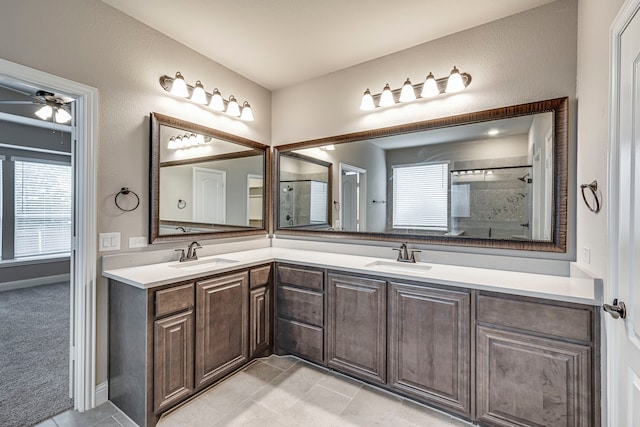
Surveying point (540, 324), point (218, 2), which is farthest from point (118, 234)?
point (540, 324)

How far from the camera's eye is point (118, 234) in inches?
80.5

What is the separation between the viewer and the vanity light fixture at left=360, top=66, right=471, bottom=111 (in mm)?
2213

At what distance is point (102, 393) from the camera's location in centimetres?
195

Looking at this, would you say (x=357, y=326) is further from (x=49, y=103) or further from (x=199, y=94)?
(x=49, y=103)

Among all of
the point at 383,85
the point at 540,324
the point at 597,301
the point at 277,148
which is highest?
the point at 383,85

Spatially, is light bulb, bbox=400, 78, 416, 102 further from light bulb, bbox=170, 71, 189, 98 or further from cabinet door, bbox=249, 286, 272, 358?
cabinet door, bbox=249, 286, 272, 358

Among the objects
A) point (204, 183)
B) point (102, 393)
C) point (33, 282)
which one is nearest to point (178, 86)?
point (204, 183)

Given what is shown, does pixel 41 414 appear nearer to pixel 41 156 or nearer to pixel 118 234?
pixel 118 234

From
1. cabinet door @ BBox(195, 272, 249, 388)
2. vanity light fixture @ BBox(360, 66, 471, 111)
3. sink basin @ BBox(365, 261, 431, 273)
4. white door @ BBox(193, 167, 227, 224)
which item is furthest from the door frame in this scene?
vanity light fixture @ BBox(360, 66, 471, 111)

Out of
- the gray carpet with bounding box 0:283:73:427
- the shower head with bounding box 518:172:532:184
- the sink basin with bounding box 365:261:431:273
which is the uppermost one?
the shower head with bounding box 518:172:532:184

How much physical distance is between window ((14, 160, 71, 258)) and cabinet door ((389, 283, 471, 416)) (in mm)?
5997

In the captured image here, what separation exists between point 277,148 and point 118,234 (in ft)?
5.95

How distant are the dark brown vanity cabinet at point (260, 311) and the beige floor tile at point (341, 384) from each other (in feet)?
1.96

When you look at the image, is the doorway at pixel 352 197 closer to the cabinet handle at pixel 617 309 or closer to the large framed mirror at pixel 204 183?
the large framed mirror at pixel 204 183
